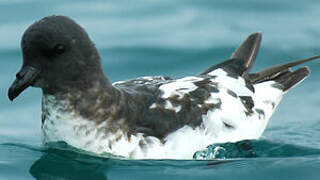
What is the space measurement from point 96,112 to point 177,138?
0.83 metres

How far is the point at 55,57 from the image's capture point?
26.7ft

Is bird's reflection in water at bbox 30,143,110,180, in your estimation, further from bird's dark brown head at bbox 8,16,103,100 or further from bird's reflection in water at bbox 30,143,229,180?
bird's dark brown head at bbox 8,16,103,100

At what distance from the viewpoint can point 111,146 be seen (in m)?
8.30

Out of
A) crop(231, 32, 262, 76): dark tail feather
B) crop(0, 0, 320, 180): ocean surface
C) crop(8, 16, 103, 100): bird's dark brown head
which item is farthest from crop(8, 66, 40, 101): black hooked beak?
crop(231, 32, 262, 76): dark tail feather

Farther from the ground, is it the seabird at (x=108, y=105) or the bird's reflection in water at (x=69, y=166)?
the seabird at (x=108, y=105)

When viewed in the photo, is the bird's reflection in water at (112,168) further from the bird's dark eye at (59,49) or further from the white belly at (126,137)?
the bird's dark eye at (59,49)

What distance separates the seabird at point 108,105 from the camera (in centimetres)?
809

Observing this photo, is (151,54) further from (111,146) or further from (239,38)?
(111,146)

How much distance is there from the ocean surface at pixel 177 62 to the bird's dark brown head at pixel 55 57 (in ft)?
2.15

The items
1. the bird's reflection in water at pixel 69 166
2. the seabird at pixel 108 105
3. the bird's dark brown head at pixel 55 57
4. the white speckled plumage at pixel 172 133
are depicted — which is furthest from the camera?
the bird's reflection in water at pixel 69 166

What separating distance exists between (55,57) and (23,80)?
36 centimetres

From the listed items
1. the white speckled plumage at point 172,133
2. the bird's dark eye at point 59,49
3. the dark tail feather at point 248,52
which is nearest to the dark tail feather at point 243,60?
the dark tail feather at point 248,52

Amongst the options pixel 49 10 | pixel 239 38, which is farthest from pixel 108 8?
pixel 239 38

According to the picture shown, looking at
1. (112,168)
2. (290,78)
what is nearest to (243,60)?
(290,78)
